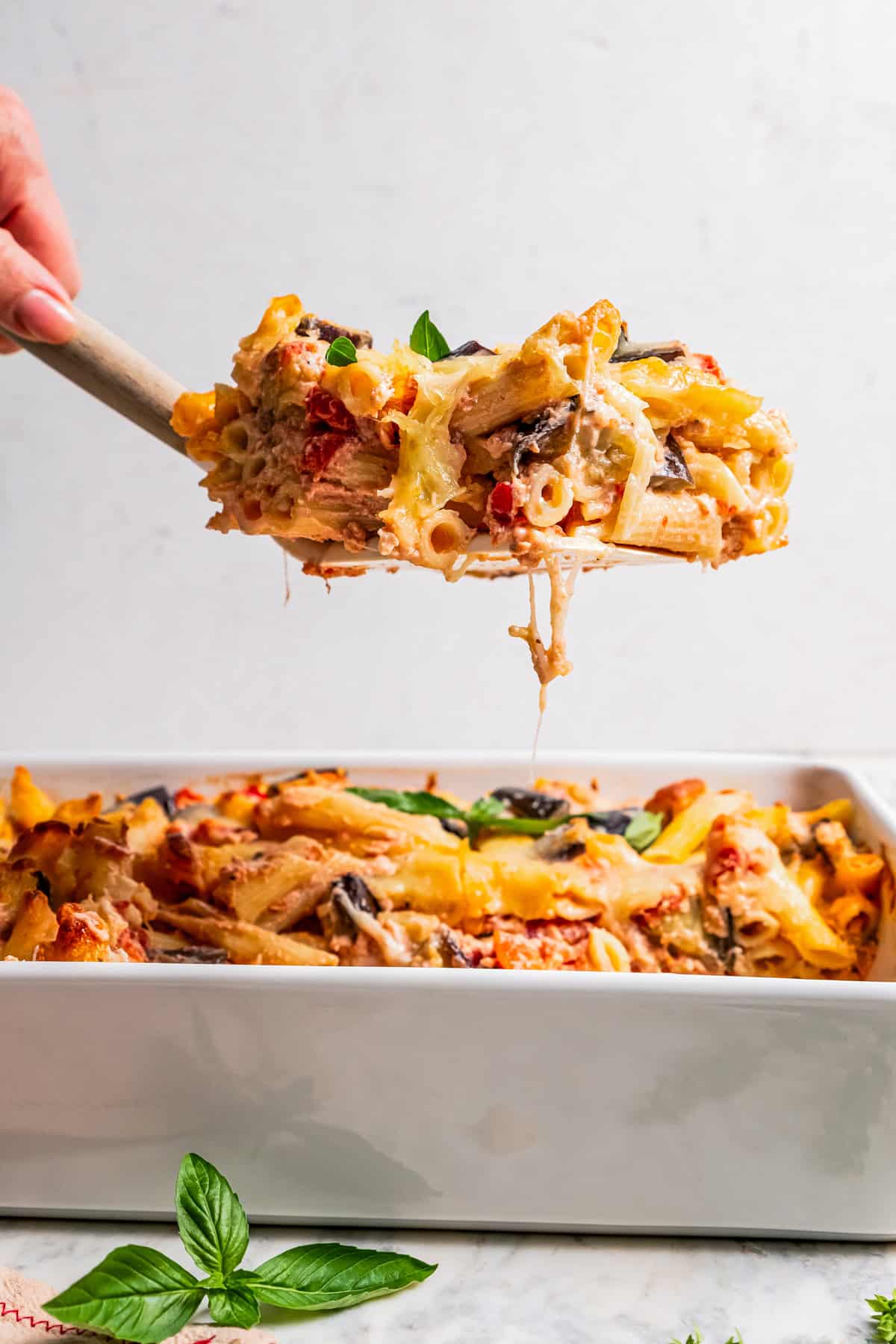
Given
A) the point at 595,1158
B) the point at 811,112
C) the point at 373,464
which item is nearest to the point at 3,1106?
the point at 595,1158

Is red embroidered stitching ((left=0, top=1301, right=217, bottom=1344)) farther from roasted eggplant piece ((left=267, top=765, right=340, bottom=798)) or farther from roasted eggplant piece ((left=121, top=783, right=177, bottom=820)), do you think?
roasted eggplant piece ((left=267, top=765, right=340, bottom=798))

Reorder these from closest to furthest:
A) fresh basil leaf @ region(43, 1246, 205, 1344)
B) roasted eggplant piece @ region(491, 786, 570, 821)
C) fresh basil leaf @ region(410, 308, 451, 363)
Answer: fresh basil leaf @ region(43, 1246, 205, 1344) → fresh basil leaf @ region(410, 308, 451, 363) → roasted eggplant piece @ region(491, 786, 570, 821)

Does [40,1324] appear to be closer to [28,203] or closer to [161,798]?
[161,798]

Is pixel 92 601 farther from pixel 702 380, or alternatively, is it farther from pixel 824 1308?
pixel 824 1308

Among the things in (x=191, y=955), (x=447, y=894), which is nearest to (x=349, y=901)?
(x=447, y=894)

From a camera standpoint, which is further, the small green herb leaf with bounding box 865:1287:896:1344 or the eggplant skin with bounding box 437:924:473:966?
the eggplant skin with bounding box 437:924:473:966

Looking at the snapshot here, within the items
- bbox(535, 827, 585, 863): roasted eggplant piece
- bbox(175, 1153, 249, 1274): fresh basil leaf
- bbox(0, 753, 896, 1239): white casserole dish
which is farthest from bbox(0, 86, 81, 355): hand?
bbox(175, 1153, 249, 1274): fresh basil leaf
